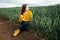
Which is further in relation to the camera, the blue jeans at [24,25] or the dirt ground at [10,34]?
the blue jeans at [24,25]

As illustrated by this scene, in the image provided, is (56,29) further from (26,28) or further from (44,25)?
(26,28)

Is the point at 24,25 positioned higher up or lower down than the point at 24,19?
lower down

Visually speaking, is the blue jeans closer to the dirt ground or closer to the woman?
the woman

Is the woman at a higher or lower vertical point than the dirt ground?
higher

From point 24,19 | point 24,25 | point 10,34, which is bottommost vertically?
point 10,34

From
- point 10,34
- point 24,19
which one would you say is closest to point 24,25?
point 24,19

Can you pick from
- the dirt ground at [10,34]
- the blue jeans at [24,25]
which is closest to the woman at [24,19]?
the blue jeans at [24,25]

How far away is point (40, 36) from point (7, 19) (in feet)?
13.2

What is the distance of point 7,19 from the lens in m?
11.1

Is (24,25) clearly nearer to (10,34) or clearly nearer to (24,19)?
(24,19)

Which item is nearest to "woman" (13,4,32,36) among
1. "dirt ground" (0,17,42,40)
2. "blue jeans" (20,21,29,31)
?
"blue jeans" (20,21,29,31)

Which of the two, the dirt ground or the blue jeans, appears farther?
the blue jeans

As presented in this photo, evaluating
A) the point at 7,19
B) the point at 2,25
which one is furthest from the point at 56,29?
the point at 7,19

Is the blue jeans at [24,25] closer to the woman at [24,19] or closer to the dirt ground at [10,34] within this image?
the woman at [24,19]
